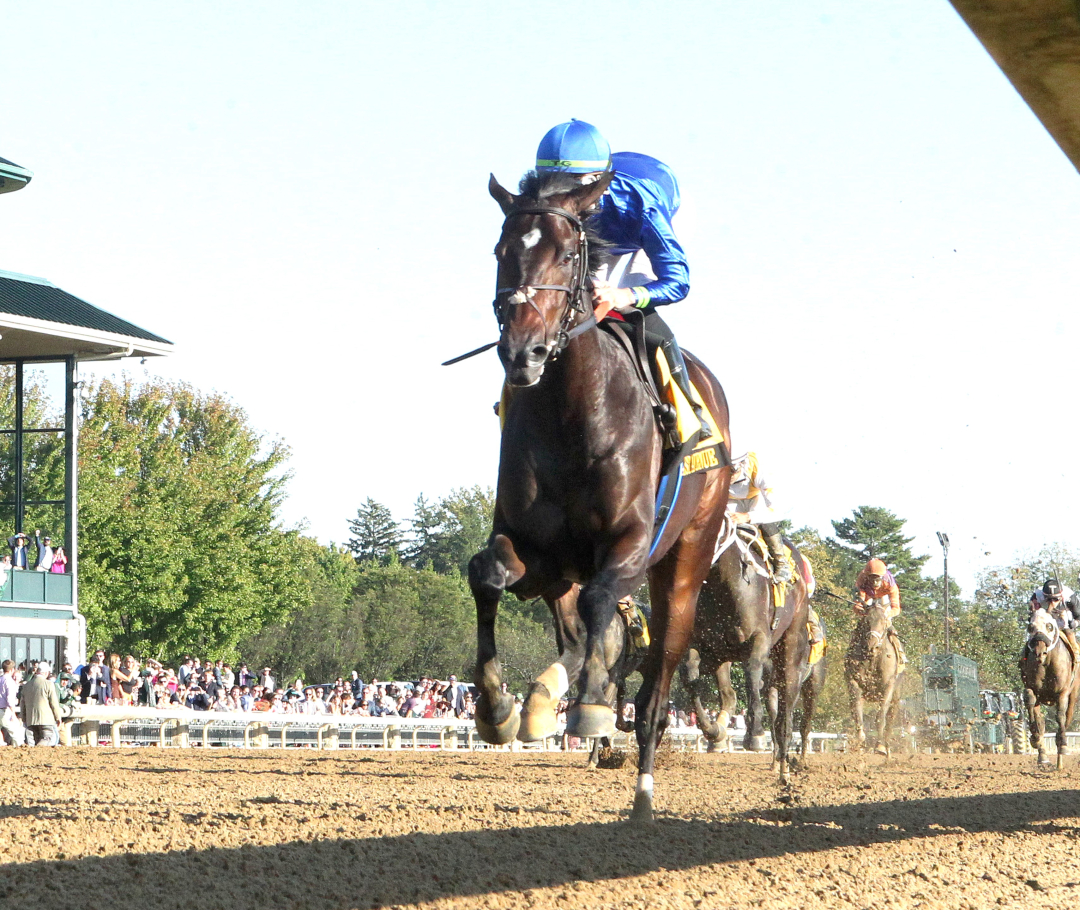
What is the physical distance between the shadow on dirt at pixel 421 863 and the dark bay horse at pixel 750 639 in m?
5.16

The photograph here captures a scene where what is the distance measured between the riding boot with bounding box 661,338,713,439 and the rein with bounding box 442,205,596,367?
32.6 inches

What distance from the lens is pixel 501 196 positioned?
6512 mm

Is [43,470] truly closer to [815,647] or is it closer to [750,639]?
[815,647]

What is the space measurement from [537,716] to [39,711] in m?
14.9

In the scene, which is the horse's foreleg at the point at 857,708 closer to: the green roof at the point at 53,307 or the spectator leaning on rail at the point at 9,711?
the spectator leaning on rail at the point at 9,711

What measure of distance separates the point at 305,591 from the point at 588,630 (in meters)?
47.1

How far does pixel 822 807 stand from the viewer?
884 cm

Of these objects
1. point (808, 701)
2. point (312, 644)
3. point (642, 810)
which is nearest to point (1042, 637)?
point (808, 701)

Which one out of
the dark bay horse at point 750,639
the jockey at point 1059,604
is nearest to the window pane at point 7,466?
the jockey at point 1059,604

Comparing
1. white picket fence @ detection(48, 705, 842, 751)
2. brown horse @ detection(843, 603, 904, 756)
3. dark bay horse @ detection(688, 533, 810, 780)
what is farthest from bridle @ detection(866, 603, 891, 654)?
dark bay horse @ detection(688, 533, 810, 780)

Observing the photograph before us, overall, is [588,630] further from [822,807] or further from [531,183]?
[822,807]

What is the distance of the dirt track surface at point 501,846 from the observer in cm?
481

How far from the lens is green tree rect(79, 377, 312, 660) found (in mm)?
44812

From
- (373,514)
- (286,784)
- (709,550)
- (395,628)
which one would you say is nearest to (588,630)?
(709,550)
